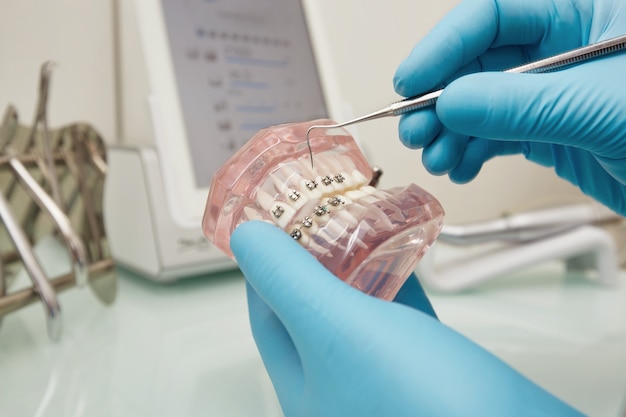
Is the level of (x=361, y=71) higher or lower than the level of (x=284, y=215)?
higher

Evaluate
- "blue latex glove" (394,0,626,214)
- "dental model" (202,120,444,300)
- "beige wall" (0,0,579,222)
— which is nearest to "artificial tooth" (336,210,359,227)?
"dental model" (202,120,444,300)

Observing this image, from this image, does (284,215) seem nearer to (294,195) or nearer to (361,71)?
(294,195)

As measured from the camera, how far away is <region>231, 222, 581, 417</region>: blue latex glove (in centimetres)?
30

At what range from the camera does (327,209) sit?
0.41m

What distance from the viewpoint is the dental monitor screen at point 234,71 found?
2.69 feet

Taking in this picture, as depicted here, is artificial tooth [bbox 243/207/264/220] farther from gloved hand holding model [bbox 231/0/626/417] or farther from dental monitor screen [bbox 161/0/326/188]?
dental monitor screen [bbox 161/0/326/188]

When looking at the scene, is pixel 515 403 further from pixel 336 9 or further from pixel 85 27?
pixel 85 27

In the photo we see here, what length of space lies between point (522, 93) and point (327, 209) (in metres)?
0.18

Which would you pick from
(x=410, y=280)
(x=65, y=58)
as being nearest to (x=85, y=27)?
(x=65, y=58)

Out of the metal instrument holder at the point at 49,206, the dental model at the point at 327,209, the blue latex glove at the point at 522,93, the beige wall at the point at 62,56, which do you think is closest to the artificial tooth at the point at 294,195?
the dental model at the point at 327,209

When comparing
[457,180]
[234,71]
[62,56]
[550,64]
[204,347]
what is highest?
[62,56]

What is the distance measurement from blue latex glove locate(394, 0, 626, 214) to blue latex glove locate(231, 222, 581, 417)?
0.18 metres

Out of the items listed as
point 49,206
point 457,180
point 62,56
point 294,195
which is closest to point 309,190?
point 294,195

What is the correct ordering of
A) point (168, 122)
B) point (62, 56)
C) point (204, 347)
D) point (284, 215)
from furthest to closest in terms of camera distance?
1. point (62, 56)
2. point (168, 122)
3. point (204, 347)
4. point (284, 215)
